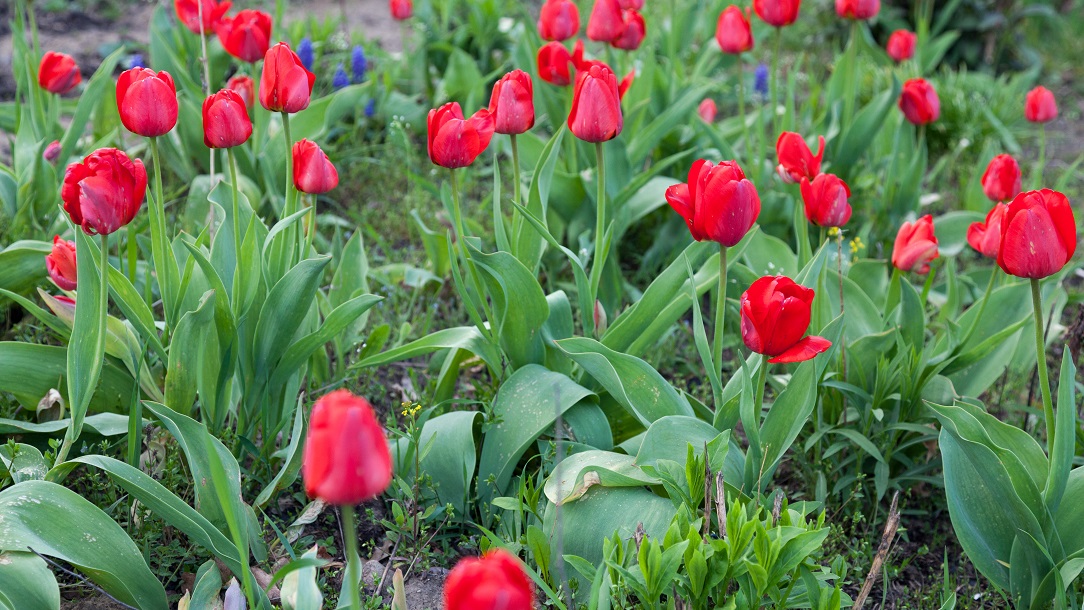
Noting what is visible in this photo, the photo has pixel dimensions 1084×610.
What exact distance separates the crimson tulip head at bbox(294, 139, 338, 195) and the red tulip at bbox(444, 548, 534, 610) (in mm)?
1105

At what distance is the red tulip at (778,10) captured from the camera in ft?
8.35

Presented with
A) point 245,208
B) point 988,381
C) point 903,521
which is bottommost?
point 903,521

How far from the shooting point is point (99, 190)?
4.87 feet

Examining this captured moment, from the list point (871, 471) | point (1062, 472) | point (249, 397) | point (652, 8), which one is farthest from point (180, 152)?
point (652, 8)

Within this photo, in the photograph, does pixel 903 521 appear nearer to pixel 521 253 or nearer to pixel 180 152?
pixel 521 253

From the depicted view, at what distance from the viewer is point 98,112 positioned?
10.5ft

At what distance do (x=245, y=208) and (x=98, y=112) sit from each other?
1.49m

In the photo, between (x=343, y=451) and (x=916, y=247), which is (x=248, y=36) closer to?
(x=916, y=247)

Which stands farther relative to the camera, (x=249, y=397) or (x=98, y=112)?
(x=98, y=112)

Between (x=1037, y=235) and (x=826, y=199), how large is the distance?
53 cm

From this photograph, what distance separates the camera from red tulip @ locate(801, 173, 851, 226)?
6.30ft

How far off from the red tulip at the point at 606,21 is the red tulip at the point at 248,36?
0.88m

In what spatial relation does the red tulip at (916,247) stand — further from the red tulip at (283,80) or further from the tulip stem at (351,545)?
the tulip stem at (351,545)

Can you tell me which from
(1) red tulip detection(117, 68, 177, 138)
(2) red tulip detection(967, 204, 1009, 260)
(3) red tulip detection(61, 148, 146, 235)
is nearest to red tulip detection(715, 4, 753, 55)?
(2) red tulip detection(967, 204, 1009, 260)
